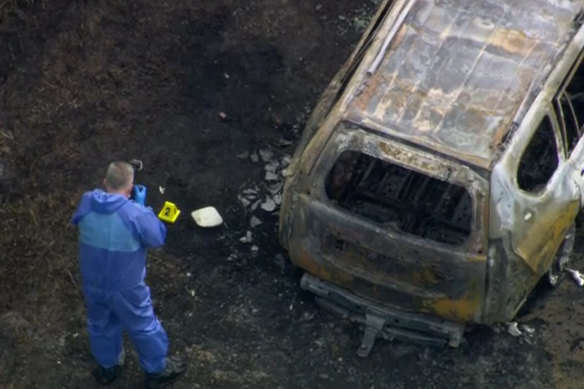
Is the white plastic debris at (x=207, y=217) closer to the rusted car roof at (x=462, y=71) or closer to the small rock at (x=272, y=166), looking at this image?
the small rock at (x=272, y=166)

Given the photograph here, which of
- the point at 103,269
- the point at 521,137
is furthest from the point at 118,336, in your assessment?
the point at 521,137

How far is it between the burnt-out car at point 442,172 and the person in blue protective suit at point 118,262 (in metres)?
1.10

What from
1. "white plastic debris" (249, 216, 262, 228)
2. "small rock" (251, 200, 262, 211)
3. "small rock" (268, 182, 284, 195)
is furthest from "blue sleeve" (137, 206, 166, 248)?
"small rock" (268, 182, 284, 195)

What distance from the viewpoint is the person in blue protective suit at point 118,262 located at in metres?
7.22

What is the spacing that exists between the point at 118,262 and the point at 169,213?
1.74 metres

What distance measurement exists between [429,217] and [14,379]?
9.76 feet

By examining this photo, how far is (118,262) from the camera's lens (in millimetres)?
7285

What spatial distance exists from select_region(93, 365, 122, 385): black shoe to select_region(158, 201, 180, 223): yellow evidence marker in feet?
4.40

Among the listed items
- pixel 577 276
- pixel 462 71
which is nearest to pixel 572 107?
pixel 462 71

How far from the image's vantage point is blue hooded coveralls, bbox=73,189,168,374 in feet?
23.7

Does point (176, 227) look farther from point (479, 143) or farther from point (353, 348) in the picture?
point (479, 143)

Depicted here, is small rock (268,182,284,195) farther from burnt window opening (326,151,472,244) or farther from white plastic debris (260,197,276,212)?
burnt window opening (326,151,472,244)

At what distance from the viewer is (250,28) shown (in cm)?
1041

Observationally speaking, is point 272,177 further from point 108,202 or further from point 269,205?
point 108,202
